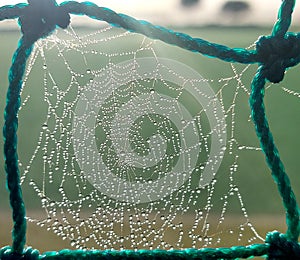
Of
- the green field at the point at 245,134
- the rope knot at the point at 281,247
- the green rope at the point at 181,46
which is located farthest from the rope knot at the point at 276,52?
the green field at the point at 245,134

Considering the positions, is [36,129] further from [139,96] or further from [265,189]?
[139,96]

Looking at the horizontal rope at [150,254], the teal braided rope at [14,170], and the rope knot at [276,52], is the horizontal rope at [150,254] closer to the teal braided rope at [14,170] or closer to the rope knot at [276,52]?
the teal braided rope at [14,170]

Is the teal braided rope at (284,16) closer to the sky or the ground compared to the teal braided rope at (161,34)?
closer to the sky

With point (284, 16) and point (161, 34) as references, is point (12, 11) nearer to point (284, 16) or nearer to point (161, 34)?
point (161, 34)

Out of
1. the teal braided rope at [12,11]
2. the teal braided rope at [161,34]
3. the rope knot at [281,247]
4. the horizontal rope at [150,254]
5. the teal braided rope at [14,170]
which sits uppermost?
the teal braided rope at [12,11]

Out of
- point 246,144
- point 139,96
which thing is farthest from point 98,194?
point 246,144

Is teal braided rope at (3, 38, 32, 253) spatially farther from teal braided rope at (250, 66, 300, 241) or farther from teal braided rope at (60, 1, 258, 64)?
teal braided rope at (250, 66, 300, 241)

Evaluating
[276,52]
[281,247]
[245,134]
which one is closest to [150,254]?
[281,247]
